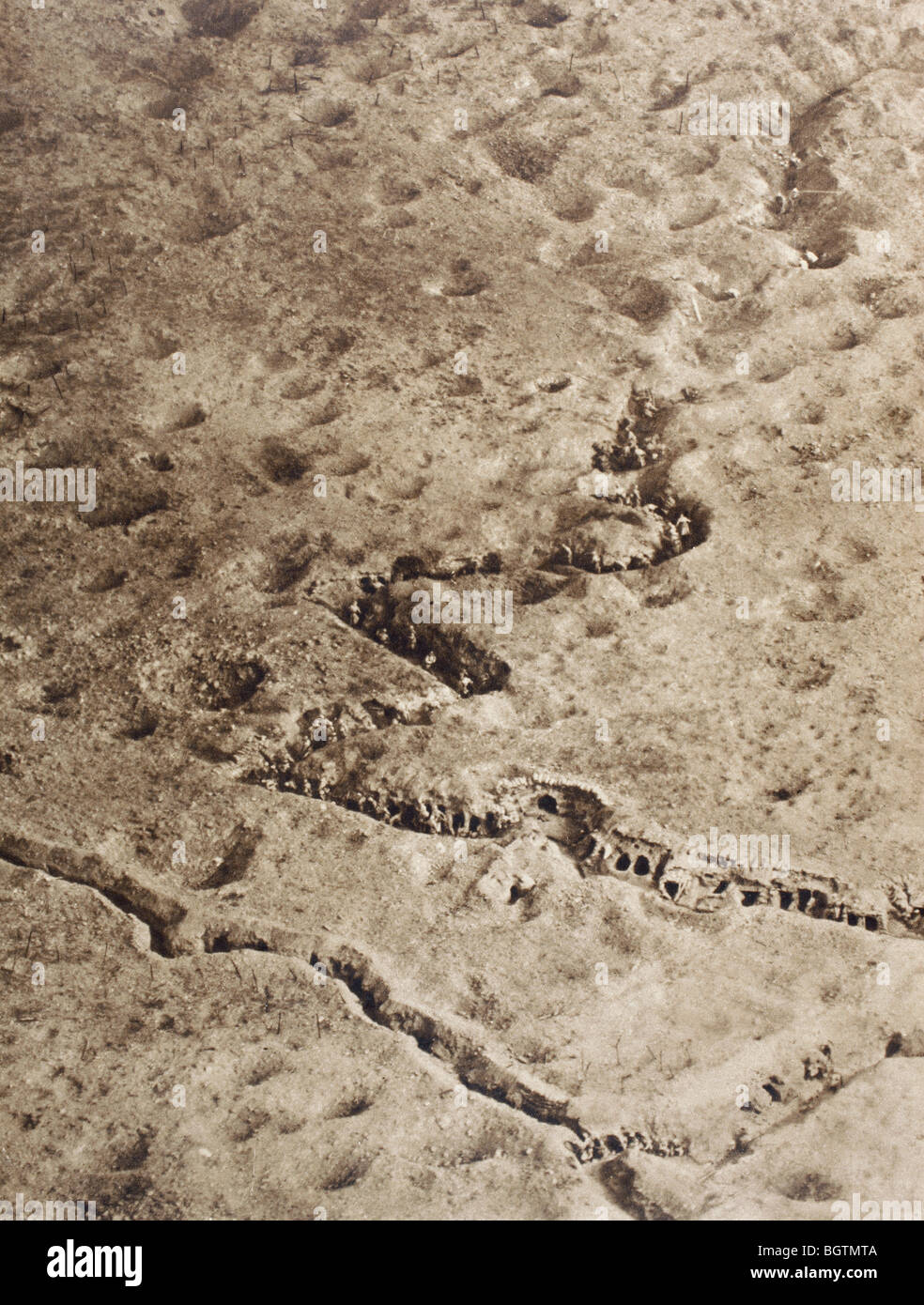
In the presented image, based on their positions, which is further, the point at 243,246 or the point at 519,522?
the point at 243,246

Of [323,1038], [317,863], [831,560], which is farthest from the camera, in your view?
[831,560]

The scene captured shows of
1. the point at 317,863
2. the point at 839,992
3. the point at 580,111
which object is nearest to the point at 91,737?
the point at 317,863

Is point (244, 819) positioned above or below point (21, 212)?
below

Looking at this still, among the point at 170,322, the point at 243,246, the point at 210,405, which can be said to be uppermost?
the point at 243,246

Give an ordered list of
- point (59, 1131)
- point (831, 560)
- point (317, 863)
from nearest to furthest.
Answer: point (59, 1131), point (317, 863), point (831, 560)

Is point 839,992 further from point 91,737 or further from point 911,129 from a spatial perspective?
point 911,129

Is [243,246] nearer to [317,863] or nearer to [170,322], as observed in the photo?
[170,322]

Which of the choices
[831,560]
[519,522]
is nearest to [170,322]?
[519,522]
